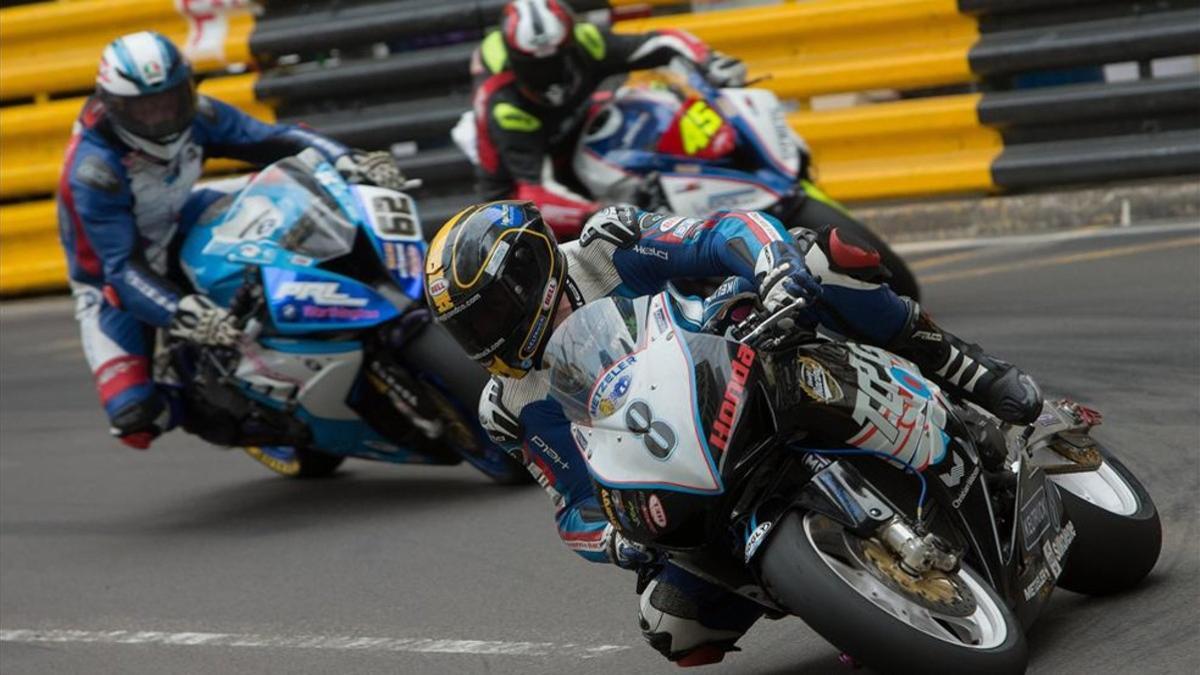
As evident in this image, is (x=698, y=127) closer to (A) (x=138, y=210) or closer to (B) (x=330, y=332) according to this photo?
(B) (x=330, y=332)

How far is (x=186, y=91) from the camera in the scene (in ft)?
24.7

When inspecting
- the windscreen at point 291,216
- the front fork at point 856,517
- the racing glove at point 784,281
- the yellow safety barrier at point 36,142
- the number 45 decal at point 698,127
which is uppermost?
the racing glove at point 784,281

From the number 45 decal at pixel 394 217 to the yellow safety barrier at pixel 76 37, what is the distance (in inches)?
202

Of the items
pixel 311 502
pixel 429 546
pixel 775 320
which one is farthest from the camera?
pixel 311 502

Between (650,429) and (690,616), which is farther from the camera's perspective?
(690,616)

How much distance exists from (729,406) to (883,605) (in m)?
0.48

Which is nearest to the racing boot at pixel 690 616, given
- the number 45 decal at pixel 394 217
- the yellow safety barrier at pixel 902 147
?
the number 45 decal at pixel 394 217

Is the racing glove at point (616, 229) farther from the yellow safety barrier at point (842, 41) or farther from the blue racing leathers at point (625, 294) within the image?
the yellow safety barrier at point (842, 41)

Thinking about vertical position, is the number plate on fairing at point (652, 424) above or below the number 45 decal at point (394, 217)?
above

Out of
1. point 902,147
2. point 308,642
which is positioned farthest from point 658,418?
point 902,147

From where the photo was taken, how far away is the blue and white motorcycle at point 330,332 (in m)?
7.14

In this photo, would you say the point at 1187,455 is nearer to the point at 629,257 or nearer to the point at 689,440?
the point at 629,257

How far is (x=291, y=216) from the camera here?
23.9 feet

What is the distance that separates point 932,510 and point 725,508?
17.7 inches
